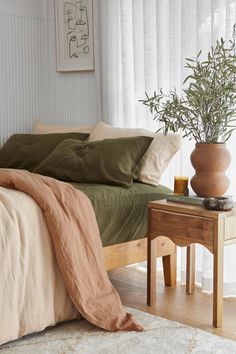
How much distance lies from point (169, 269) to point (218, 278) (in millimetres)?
795

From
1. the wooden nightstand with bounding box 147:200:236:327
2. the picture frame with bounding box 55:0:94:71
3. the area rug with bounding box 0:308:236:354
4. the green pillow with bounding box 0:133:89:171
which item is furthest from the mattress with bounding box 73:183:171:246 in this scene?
the picture frame with bounding box 55:0:94:71

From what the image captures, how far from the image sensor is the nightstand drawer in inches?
124

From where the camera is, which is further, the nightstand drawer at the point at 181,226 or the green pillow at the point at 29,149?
the green pillow at the point at 29,149

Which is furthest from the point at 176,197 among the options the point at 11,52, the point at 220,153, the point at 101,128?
the point at 11,52

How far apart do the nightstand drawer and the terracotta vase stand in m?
0.22

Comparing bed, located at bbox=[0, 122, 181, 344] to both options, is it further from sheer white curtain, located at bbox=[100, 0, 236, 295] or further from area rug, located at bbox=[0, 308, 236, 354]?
sheer white curtain, located at bbox=[100, 0, 236, 295]

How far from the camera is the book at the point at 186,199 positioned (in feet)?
10.9

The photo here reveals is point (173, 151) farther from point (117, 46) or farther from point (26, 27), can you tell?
point (26, 27)

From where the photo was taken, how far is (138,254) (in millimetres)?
3686

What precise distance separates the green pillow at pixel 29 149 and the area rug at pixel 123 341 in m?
1.44

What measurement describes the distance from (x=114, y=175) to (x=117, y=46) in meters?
1.22


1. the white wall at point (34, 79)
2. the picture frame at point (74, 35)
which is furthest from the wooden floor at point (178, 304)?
the picture frame at point (74, 35)

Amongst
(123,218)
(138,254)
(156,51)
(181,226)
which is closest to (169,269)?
(138,254)

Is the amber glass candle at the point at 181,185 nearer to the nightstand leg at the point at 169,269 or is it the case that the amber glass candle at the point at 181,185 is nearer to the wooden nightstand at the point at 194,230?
the wooden nightstand at the point at 194,230
